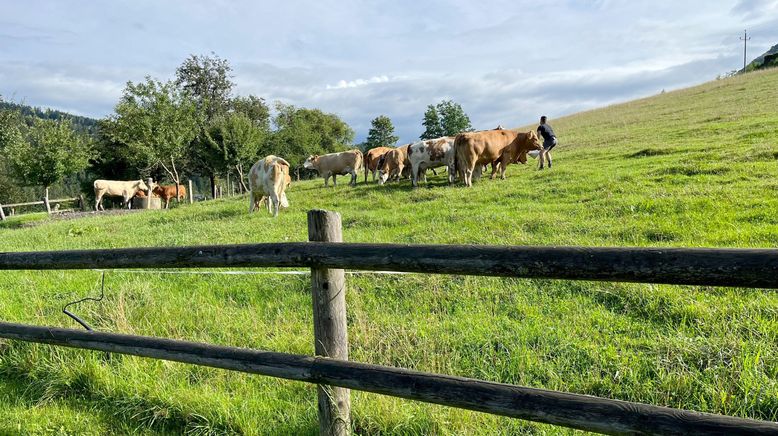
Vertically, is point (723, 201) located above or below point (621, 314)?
above

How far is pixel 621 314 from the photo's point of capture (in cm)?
430

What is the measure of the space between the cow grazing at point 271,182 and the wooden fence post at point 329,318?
11.1m

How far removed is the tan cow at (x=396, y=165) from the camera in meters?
19.1

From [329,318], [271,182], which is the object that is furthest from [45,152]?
[329,318]

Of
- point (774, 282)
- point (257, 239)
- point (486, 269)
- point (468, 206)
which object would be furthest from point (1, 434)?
point (468, 206)

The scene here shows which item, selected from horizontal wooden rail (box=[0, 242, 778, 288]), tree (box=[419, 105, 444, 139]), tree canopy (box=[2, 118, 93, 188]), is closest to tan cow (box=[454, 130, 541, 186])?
horizontal wooden rail (box=[0, 242, 778, 288])

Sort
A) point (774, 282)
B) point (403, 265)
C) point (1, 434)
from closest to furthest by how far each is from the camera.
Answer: point (774, 282) → point (403, 265) → point (1, 434)

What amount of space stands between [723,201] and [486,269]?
323 inches

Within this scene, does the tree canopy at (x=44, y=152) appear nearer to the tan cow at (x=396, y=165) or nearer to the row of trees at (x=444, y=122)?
the tan cow at (x=396, y=165)

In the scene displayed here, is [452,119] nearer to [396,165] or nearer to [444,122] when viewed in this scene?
[444,122]

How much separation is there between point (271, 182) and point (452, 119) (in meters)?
56.5

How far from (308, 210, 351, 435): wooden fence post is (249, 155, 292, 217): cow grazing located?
36.3ft

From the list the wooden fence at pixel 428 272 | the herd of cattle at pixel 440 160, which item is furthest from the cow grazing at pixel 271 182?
the wooden fence at pixel 428 272

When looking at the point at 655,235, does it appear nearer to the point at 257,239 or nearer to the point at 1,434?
the point at 257,239
